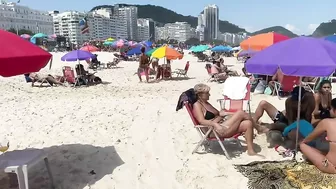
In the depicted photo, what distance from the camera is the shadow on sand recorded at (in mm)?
3408

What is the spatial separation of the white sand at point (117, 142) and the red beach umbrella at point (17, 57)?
1427 mm

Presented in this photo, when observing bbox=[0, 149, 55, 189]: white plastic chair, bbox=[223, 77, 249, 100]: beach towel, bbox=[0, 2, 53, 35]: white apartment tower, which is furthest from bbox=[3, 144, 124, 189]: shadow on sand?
bbox=[0, 2, 53, 35]: white apartment tower

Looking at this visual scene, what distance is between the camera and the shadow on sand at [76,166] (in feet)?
11.2

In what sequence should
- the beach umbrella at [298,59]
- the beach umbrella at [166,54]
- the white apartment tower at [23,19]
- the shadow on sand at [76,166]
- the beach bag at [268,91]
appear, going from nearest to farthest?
the beach umbrella at [298,59] < the shadow on sand at [76,166] < the beach bag at [268,91] < the beach umbrella at [166,54] < the white apartment tower at [23,19]

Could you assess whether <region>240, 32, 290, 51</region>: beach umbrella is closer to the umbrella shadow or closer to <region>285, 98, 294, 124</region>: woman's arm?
<region>285, 98, 294, 124</region>: woman's arm

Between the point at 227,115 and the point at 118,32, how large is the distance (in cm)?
15595

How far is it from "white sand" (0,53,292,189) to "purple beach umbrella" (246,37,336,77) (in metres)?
1.22

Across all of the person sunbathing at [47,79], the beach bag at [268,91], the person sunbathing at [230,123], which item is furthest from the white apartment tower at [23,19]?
the person sunbathing at [230,123]

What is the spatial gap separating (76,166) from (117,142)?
0.95 metres

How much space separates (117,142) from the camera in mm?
4645

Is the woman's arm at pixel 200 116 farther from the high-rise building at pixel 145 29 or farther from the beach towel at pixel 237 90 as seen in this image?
the high-rise building at pixel 145 29

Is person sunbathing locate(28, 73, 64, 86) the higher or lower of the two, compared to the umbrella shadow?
higher

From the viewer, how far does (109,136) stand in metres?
4.93

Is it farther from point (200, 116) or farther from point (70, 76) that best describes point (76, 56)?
point (200, 116)
